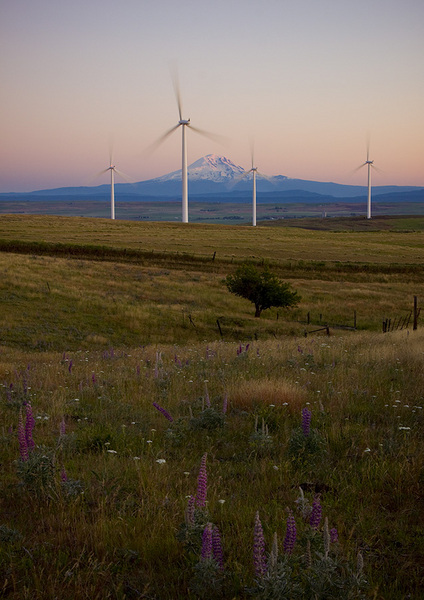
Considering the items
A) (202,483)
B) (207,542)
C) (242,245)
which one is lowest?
(242,245)

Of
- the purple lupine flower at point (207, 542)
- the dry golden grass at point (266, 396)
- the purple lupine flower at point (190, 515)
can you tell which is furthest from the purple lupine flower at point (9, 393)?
the purple lupine flower at point (207, 542)

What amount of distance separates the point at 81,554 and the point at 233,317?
1425 inches

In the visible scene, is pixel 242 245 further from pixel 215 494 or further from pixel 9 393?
pixel 215 494

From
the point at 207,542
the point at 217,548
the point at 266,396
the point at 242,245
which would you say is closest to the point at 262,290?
the point at 266,396

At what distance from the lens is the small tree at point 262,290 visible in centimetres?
4153

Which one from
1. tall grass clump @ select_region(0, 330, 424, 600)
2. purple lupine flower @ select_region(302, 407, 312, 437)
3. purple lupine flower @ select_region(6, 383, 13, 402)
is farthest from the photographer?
purple lupine flower @ select_region(6, 383, 13, 402)

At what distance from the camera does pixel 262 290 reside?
42000 mm

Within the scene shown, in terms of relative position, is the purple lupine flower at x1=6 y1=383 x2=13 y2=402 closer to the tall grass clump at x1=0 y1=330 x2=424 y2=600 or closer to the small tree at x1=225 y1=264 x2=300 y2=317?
the tall grass clump at x1=0 y1=330 x2=424 y2=600

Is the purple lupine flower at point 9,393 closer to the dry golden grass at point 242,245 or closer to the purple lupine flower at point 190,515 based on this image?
the purple lupine flower at point 190,515

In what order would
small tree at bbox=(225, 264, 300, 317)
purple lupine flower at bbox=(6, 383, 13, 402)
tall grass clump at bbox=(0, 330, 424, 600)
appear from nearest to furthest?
1. tall grass clump at bbox=(0, 330, 424, 600)
2. purple lupine flower at bbox=(6, 383, 13, 402)
3. small tree at bbox=(225, 264, 300, 317)

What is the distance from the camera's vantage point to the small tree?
136ft

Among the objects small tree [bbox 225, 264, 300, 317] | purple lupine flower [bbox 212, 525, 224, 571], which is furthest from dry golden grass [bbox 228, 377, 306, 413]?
small tree [bbox 225, 264, 300, 317]

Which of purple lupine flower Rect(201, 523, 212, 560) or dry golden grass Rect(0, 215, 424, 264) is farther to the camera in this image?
dry golden grass Rect(0, 215, 424, 264)

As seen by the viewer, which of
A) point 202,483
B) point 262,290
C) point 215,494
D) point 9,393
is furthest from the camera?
point 262,290
